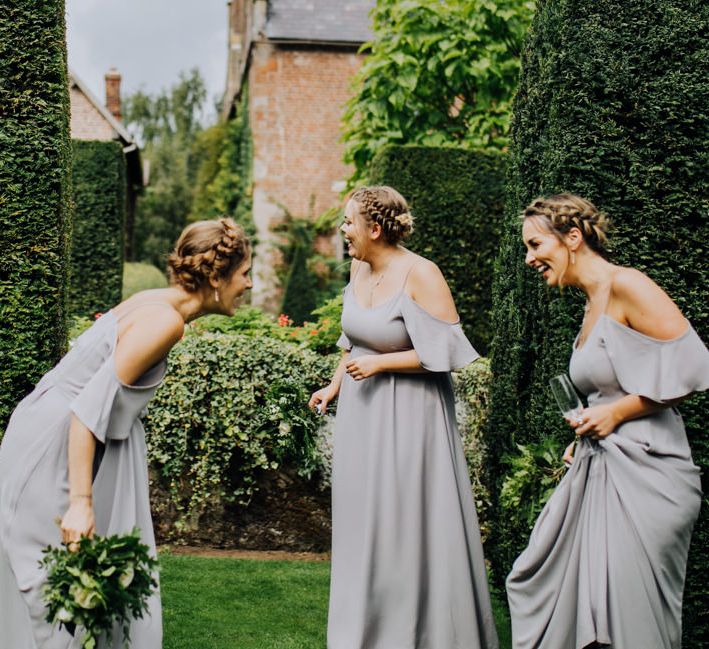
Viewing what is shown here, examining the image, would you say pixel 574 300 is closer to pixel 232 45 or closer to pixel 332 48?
pixel 332 48

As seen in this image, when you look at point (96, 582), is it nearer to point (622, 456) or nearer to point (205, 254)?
point (205, 254)

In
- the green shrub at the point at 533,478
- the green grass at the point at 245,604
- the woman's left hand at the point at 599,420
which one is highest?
the woman's left hand at the point at 599,420

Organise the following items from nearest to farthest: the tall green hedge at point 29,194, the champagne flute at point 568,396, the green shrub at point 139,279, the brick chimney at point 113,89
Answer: the champagne flute at point 568,396 → the tall green hedge at point 29,194 → the green shrub at point 139,279 → the brick chimney at point 113,89

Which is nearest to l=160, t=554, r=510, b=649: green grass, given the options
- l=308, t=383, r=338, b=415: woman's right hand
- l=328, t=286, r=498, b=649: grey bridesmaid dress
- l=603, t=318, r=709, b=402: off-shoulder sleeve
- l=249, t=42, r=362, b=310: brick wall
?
l=328, t=286, r=498, b=649: grey bridesmaid dress

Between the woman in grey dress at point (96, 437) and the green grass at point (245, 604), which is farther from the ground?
the woman in grey dress at point (96, 437)

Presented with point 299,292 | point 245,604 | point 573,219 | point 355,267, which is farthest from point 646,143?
point 299,292

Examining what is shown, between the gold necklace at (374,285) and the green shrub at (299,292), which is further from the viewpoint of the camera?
the green shrub at (299,292)

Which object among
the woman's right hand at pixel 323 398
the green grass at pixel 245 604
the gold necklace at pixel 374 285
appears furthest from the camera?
the green grass at pixel 245 604

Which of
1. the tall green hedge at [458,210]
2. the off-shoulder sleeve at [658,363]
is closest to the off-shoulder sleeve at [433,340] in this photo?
the off-shoulder sleeve at [658,363]

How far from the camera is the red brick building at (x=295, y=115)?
953 inches

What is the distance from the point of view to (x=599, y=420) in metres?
3.62

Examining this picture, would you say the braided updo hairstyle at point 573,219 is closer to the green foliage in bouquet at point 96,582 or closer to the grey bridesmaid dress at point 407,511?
the grey bridesmaid dress at point 407,511

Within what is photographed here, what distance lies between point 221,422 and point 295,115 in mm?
17735

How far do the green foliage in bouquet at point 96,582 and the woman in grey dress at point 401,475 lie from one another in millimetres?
1728
